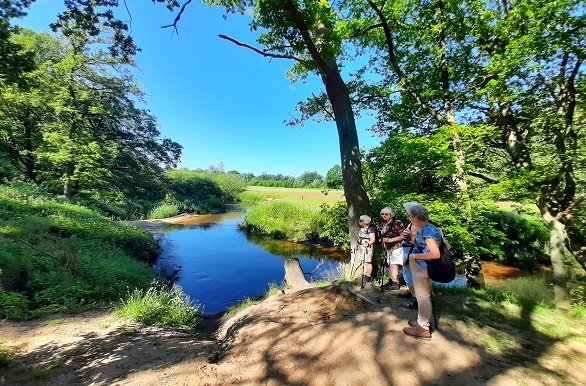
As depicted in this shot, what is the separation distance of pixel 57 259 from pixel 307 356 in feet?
27.4

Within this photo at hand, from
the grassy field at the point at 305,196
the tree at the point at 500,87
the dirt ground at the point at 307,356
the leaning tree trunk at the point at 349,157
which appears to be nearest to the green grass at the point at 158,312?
the dirt ground at the point at 307,356

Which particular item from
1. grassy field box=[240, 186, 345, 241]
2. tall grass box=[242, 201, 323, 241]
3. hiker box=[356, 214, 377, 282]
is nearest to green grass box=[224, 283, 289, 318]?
hiker box=[356, 214, 377, 282]

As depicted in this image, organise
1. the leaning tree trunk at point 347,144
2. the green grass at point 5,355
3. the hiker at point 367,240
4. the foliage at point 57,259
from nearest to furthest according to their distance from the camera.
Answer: the green grass at point 5,355 < the hiker at point 367,240 < the foliage at point 57,259 < the leaning tree trunk at point 347,144

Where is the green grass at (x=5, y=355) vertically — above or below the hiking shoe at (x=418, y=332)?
below

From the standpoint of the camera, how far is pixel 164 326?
20.9ft

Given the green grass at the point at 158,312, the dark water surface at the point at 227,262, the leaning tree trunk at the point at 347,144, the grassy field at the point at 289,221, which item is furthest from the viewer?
the grassy field at the point at 289,221

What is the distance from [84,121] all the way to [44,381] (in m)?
20.6

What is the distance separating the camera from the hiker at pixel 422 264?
3391mm

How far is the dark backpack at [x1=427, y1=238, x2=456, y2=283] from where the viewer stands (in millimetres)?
3383

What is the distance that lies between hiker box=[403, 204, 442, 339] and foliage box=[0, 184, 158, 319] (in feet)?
23.5

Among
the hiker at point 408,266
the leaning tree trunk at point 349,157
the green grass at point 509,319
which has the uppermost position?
the leaning tree trunk at point 349,157

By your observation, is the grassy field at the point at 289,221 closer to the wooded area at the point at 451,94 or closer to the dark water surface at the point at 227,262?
the dark water surface at the point at 227,262

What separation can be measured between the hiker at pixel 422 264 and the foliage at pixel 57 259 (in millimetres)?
7161

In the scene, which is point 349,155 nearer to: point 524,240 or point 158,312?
point 158,312
